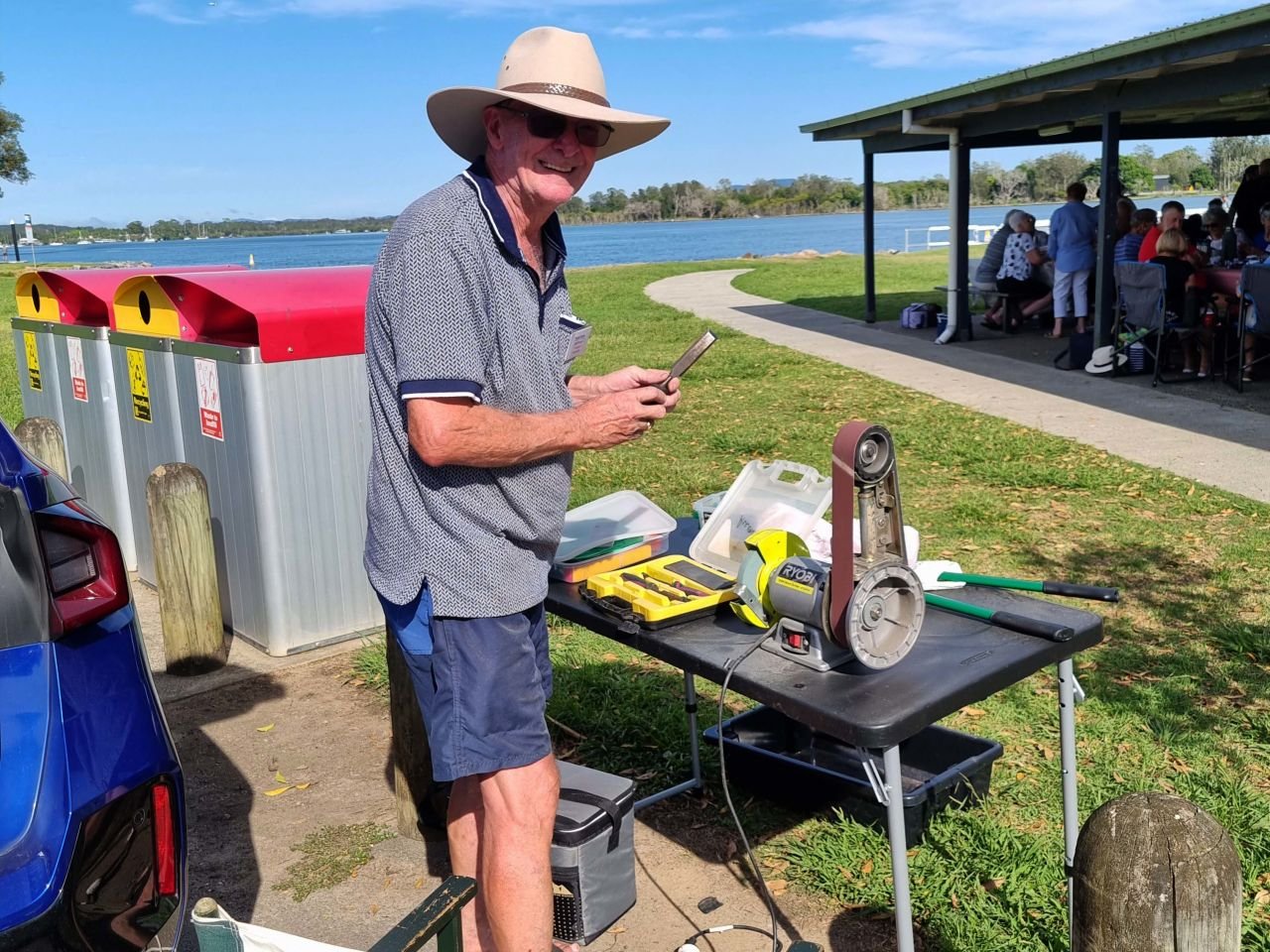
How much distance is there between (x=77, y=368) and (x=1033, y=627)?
18.6 feet

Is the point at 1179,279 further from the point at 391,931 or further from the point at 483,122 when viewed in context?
the point at 391,931


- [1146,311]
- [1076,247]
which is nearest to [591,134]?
[1146,311]

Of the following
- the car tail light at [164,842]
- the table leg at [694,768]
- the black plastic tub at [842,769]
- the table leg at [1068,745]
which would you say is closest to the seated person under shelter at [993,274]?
the black plastic tub at [842,769]

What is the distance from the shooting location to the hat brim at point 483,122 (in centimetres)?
248

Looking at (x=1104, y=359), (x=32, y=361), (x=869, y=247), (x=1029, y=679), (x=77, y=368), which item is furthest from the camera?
(x=869, y=247)

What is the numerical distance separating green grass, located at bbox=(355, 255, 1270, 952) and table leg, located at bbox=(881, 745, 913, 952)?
2.44ft

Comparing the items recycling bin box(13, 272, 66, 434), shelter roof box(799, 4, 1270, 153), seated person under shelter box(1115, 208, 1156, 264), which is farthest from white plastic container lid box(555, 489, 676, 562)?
seated person under shelter box(1115, 208, 1156, 264)

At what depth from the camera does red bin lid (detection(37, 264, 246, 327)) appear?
6.36 meters

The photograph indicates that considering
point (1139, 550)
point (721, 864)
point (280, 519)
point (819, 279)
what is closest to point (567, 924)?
point (721, 864)

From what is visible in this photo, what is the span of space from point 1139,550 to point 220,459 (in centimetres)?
472

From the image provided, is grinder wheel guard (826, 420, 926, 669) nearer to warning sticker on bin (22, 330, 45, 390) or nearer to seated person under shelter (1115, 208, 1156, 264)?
warning sticker on bin (22, 330, 45, 390)

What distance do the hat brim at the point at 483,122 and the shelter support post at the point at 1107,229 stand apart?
10293 millimetres

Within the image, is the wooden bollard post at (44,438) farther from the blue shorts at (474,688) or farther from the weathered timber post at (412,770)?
the blue shorts at (474,688)

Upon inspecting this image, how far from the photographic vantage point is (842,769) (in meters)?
3.96
